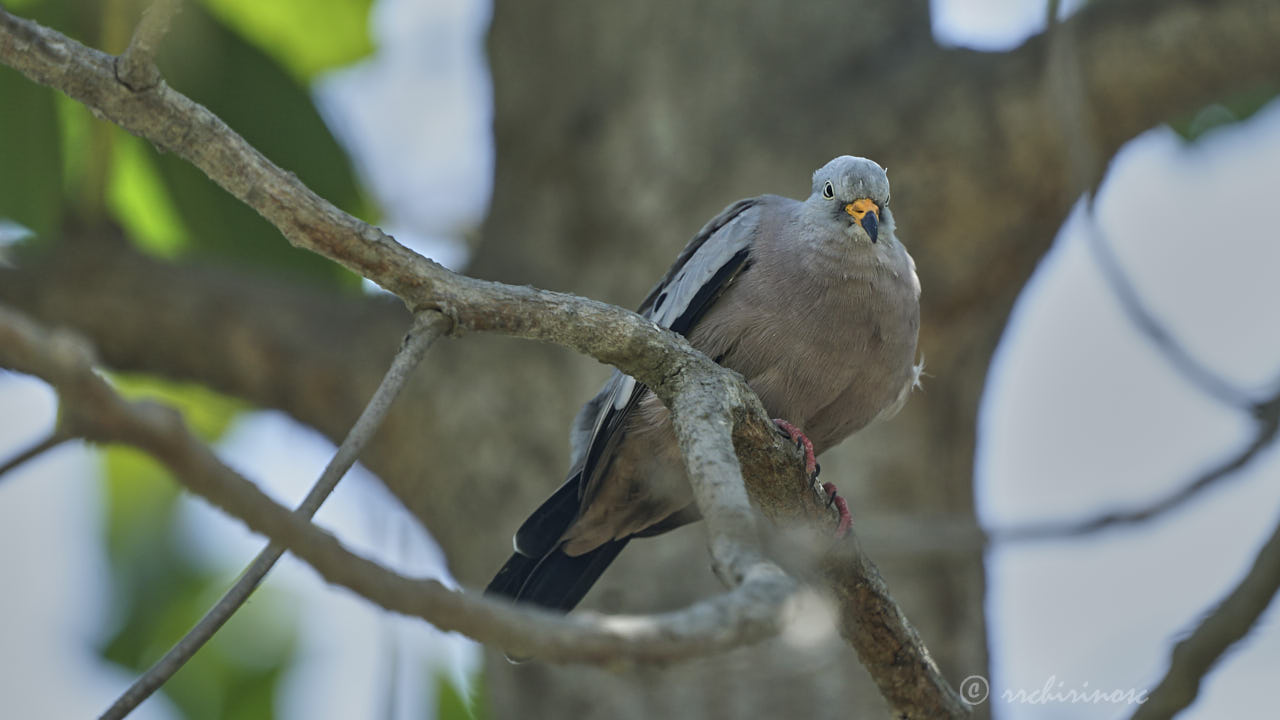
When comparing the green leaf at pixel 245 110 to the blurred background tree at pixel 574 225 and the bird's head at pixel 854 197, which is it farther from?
the bird's head at pixel 854 197

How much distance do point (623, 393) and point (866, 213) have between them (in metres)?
1.07

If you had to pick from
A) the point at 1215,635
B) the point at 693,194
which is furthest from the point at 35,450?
the point at 693,194

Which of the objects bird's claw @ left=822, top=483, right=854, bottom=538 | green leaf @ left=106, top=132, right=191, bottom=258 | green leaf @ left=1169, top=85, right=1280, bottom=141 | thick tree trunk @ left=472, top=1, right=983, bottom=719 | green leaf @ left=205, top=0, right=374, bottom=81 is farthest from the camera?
green leaf @ left=205, top=0, right=374, bottom=81

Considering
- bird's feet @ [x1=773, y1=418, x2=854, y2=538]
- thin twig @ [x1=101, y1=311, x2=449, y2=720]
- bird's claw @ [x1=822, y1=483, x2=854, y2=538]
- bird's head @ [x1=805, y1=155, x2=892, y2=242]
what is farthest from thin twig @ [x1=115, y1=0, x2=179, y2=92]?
bird's head @ [x1=805, y1=155, x2=892, y2=242]

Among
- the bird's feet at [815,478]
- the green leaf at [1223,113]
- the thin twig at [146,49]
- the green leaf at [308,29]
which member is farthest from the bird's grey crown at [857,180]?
the green leaf at [308,29]

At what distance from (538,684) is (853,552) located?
2.96 meters

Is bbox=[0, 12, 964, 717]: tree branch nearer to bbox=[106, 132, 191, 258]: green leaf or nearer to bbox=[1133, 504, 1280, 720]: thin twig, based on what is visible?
bbox=[1133, 504, 1280, 720]: thin twig

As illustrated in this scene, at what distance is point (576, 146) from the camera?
6797 millimetres

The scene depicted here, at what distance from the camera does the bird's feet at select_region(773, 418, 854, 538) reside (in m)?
3.42

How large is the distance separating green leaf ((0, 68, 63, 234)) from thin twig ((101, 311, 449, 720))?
3953 mm

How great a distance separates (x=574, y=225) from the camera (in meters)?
6.65

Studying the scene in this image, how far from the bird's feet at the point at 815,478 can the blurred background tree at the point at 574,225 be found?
1.76 m

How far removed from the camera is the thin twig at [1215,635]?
2.81 metres

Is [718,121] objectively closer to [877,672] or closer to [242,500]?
[877,672]
